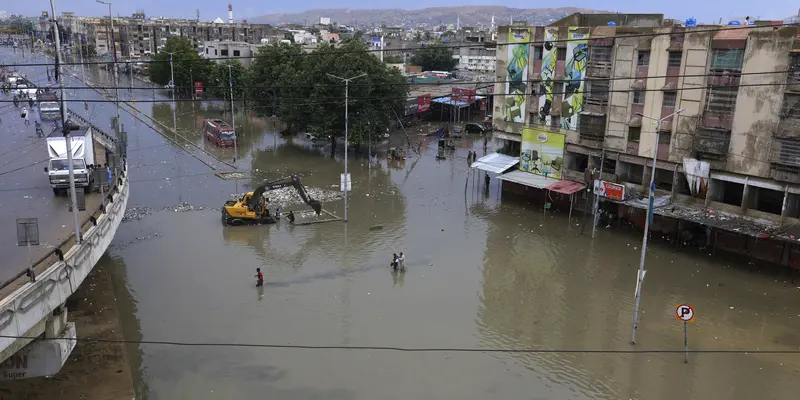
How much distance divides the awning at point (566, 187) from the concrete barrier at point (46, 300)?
22243 mm

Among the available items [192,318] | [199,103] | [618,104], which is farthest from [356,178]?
[199,103]

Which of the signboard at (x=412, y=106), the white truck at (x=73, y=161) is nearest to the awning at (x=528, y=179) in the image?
the white truck at (x=73, y=161)

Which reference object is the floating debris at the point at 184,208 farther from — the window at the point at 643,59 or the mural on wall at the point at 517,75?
the window at the point at 643,59

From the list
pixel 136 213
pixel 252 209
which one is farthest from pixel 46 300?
pixel 136 213

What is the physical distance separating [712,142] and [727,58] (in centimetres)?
373

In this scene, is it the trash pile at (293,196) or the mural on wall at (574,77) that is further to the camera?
the trash pile at (293,196)

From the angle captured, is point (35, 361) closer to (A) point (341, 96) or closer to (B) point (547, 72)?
(B) point (547, 72)

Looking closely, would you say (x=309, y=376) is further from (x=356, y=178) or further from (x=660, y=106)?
(x=356, y=178)

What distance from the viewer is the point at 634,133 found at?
31125 mm

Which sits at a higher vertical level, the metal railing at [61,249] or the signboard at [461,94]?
the signboard at [461,94]

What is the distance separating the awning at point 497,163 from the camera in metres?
36.4

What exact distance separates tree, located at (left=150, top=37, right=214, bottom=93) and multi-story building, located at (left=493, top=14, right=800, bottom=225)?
51.1 metres

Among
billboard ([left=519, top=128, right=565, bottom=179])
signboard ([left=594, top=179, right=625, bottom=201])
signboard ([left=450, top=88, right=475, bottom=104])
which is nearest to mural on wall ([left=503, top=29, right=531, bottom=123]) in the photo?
billboard ([left=519, top=128, right=565, bottom=179])

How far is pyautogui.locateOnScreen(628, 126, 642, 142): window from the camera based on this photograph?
30.9 meters
